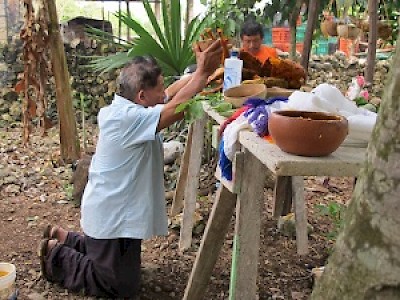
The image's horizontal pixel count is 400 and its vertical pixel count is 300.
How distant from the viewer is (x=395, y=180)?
95 centimetres

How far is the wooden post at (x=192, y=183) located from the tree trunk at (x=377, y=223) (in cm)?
260

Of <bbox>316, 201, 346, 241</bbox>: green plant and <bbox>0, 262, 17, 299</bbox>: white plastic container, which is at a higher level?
<bbox>0, 262, 17, 299</bbox>: white plastic container

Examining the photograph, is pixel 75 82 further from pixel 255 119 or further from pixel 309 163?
pixel 309 163

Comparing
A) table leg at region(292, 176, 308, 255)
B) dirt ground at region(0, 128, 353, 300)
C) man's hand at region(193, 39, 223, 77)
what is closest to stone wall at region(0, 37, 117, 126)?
dirt ground at region(0, 128, 353, 300)

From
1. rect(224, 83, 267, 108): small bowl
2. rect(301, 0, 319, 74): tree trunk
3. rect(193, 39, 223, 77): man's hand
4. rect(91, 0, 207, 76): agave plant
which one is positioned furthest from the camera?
rect(91, 0, 207, 76): agave plant

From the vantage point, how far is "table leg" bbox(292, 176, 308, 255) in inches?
143

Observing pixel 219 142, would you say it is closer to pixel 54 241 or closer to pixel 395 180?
pixel 54 241

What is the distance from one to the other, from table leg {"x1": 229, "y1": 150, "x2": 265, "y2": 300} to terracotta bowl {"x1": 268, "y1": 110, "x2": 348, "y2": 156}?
41cm

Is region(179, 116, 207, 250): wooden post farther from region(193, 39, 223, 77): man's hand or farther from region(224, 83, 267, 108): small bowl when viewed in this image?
region(224, 83, 267, 108): small bowl

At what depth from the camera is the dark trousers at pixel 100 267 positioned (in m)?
3.02

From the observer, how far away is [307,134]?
1699mm

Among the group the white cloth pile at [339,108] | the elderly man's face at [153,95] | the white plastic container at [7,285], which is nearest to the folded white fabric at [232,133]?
the white cloth pile at [339,108]

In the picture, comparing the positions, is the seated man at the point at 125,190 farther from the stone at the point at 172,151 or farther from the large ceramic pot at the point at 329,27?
the large ceramic pot at the point at 329,27

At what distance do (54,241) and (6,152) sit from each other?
3301 millimetres
